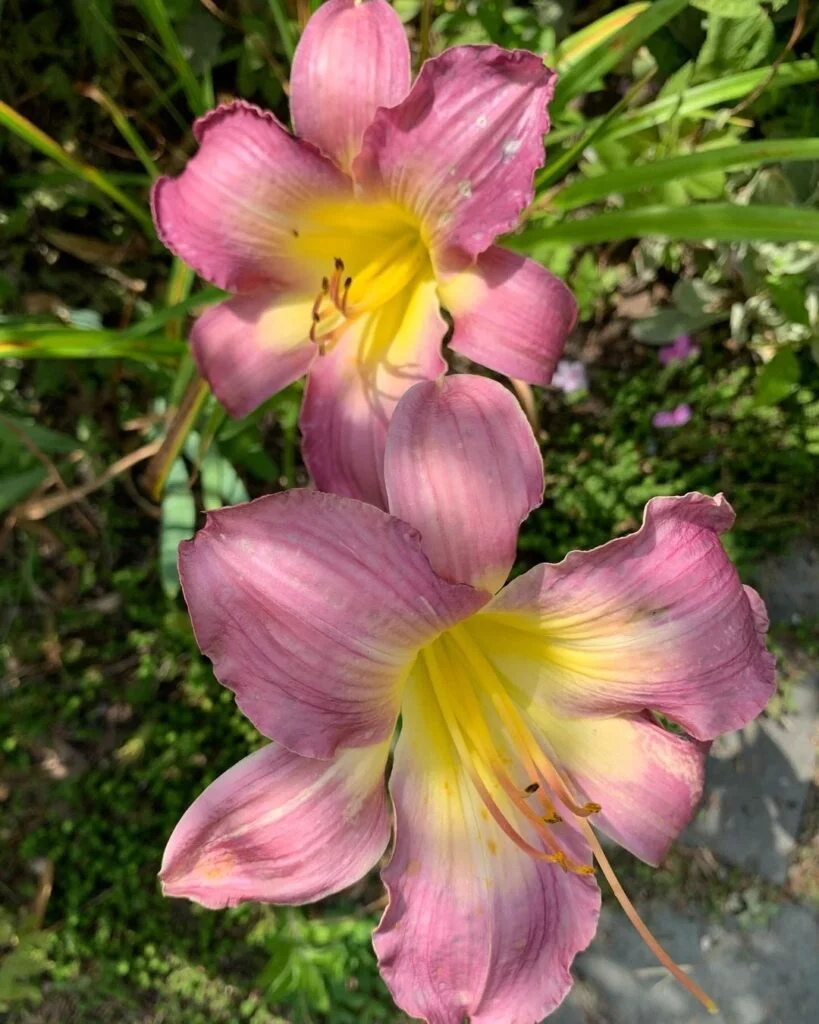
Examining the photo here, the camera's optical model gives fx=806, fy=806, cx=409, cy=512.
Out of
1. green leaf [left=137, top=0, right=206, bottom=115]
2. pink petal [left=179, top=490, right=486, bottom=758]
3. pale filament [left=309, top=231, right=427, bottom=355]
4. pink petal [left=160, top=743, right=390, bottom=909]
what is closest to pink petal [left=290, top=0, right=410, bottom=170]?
pale filament [left=309, top=231, right=427, bottom=355]

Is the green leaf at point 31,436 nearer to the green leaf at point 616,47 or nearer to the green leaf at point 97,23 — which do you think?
the green leaf at point 97,23

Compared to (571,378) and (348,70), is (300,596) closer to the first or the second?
(348,70)

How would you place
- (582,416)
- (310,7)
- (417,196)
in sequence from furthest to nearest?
1. (582,416)
2. (310,7)
3. (417,196)

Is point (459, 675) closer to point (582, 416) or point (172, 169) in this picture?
point (582, 416)

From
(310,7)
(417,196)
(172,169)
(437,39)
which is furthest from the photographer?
(172,169)

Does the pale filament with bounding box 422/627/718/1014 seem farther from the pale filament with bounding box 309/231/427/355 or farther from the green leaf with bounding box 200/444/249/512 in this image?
the green leaf with bounding box 200/444/249/512

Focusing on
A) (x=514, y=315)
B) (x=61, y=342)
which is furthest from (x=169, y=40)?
(x=514, y=315)

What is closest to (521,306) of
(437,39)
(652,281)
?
(437,39)

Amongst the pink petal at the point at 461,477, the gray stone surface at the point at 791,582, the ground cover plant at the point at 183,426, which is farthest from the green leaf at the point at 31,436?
the gray stone surface at the point at 791,582
